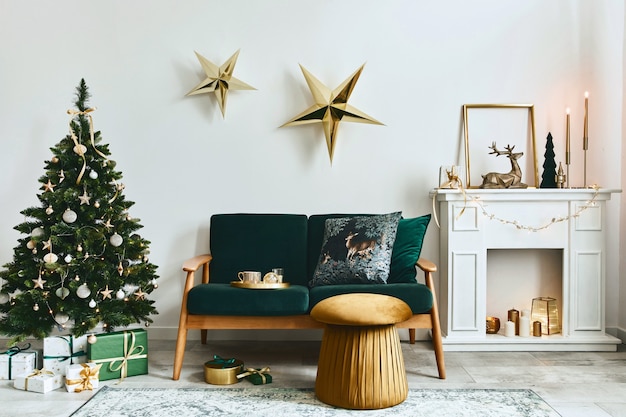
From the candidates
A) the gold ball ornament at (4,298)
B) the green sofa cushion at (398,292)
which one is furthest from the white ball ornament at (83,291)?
the green sofa cushion at (398,292)

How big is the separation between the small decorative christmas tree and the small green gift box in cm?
208

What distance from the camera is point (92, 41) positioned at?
12.9ft

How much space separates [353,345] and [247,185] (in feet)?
5.40

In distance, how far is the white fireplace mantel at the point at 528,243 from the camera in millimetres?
3633

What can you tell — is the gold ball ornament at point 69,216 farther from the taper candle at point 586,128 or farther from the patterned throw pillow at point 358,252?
the taper candle at point 586,128

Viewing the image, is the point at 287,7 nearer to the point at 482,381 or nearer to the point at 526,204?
the point at 526,204

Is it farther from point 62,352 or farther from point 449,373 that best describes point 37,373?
point 449,373

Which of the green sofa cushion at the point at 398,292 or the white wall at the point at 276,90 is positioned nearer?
the green sofa cushion at the point at 398,292

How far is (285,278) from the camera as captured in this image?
11.9 ft

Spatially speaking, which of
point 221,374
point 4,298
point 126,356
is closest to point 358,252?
point 221,374

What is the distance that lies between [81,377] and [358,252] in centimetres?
153

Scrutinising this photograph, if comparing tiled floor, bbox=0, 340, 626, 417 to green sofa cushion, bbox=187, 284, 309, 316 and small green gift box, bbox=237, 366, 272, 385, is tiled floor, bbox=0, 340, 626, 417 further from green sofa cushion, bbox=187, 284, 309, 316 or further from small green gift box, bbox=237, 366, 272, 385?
green sofa cushion, bbox=187, 284, 309, 316

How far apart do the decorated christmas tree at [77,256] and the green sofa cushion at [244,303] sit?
0.37 meters

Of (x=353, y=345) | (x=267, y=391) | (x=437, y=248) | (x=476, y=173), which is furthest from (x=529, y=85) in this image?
(x=267, y=391)
